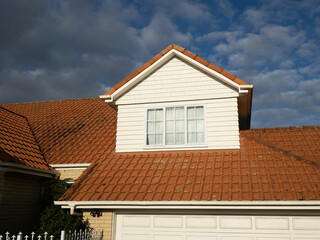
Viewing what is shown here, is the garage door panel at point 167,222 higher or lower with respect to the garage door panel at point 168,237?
higher

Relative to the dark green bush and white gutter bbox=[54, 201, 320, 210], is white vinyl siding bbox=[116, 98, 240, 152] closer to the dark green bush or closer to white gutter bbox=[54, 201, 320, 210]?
the dark green bush

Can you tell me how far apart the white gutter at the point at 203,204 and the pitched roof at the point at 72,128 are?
117 inches

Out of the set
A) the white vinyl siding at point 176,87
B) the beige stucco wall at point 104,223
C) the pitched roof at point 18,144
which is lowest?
the beige stucco wall at point 104,223

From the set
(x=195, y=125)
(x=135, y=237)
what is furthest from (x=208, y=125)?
(x=135, y=237)

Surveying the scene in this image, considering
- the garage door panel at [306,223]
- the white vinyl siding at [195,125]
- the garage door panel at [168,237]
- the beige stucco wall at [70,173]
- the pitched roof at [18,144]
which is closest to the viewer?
the garage door panel at [306,223]

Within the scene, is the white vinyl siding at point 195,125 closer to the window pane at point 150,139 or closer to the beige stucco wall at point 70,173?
the window pane at point 150,139

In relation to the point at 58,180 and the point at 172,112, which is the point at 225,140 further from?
the point at 58,180

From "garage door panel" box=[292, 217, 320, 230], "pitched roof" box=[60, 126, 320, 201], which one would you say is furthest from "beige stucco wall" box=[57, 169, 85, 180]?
"garage door panel" box=[292, 217, 320, 230]

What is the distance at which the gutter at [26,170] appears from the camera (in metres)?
9.89

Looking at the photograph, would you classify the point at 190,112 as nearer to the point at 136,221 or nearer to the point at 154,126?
the point at 154,126

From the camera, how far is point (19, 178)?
11141 millimetres

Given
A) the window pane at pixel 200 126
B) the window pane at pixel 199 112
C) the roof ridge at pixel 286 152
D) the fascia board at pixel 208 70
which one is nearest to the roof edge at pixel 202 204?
the roof ridge at pixel 286 152

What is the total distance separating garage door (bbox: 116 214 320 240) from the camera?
8562 millimetres

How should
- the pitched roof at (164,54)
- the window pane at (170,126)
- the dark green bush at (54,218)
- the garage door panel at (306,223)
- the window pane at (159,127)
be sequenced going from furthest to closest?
the window pane at (159,127), the window pane at (170,126), the pitched roof at (164,54), the dark green bush at (54,218), the garage door panel at (306,223)
